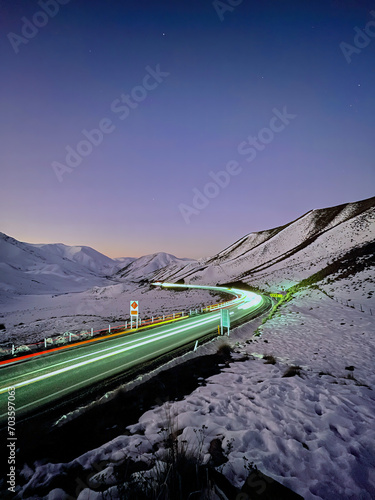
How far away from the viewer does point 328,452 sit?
163 inches

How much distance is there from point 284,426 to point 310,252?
92.4 meters

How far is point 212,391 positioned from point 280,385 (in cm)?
216

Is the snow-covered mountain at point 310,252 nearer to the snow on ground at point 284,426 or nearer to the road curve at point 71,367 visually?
the snow on ground at point 284,426

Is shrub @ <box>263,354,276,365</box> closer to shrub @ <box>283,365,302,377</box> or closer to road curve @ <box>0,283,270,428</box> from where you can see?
shrub @ <box>283,365,302,377</box>

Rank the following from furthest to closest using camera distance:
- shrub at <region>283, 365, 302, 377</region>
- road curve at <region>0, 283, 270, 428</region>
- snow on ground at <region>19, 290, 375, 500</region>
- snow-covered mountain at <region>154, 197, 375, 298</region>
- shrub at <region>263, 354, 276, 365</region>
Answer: snow-covered mountain at <region>154, 197, 375, 298</region>
shrub at <region>263, 354, 276, 365</region>
shrub at <region>283, 365, 302, 377</region>
road curve at <region>0, 283, 270, 428</region>
snow on ground at <region>19, 290, 375, 500</region>

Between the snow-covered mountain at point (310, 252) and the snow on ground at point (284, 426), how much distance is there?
3838 centimetres

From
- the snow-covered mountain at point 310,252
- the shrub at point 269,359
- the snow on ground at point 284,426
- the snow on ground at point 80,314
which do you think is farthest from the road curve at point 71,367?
the snow-covered mountain at point 310,252

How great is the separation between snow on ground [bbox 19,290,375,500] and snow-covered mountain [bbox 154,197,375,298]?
126 ft

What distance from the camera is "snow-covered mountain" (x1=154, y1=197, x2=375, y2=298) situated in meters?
54.4

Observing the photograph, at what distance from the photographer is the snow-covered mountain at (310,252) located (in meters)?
54.4

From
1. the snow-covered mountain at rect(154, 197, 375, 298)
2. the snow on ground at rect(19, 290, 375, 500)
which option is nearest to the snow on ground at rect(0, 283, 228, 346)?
the snow on ground at rect(19, 290, 375, 500)

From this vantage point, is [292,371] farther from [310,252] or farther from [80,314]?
[310,252]

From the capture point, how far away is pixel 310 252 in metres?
85.4

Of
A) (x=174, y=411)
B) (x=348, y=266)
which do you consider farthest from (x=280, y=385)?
(x=348, y=266)
